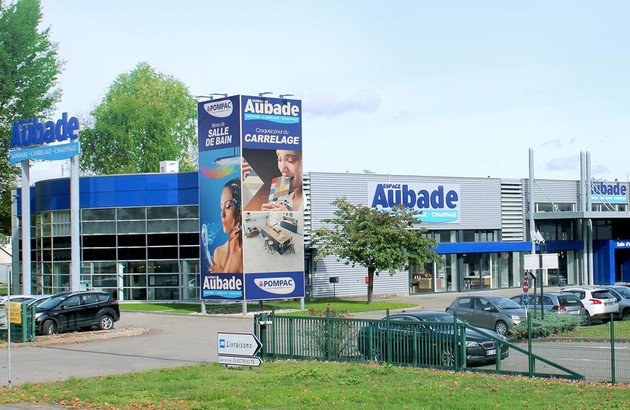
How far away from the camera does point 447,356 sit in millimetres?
19938

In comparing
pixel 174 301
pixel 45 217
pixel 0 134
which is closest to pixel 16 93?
pixel 0 134

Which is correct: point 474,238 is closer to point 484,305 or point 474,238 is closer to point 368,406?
point 484,305

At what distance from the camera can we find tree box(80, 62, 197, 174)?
79.2m

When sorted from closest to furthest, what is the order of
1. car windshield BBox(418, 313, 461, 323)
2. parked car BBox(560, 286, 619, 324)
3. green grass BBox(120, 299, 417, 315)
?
1. car windshield BBox(418, 313, 461, 323)
2. parked car BBox(560, 286, 619, 324)
3. green grass BBox(120, 299, 417, 315)

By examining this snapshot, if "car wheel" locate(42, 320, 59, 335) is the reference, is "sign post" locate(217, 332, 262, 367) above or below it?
above

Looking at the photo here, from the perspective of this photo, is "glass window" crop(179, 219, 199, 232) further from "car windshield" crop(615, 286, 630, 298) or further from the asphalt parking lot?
"car windshield" crop(615, 286, 630, 298)

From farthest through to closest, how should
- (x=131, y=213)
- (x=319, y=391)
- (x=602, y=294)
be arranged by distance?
(x=131, y=213) < (x=602, y=294) < (x=319, y=391)

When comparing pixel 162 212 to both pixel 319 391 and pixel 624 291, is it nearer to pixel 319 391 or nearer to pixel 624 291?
pixel 624 291

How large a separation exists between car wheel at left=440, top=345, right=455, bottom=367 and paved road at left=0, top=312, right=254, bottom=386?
278 inches

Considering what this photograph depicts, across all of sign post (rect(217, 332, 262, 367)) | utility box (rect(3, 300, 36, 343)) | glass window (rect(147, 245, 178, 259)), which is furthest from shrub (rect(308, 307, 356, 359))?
glass window (rect(147, 245, 178, 259))

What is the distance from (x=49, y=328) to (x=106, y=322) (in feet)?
8.37

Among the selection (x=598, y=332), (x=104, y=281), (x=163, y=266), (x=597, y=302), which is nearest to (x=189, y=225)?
(x=163, y=266)

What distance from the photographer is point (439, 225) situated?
56844 millimetres

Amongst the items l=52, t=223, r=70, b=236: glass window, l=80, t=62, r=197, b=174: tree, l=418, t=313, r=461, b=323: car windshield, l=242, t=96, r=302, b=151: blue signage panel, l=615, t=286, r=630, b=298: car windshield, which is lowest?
l=615, t=286, r=630, b=298: car windshield
